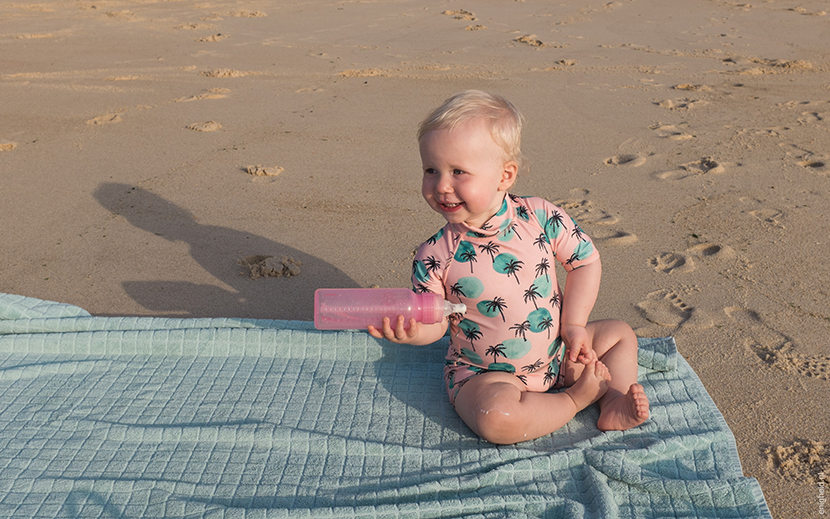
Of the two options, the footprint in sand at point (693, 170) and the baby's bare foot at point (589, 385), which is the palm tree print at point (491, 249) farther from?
the footprint in sand at point (693, 170)

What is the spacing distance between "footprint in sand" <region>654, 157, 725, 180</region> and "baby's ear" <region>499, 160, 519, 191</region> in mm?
2786

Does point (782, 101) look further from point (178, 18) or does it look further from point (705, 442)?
point (178, 18)

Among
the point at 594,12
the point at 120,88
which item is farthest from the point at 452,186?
the point at 594,12

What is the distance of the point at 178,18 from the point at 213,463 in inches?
372

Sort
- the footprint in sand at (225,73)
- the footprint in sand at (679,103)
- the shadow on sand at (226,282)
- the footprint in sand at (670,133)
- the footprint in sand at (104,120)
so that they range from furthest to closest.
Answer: the footprint in sand at (225,73) < the footprint in sand at (679,103) < the footprint in sand at (104,120) < the footprint in sand at (670,133) < the shadow on sand at (226,282)

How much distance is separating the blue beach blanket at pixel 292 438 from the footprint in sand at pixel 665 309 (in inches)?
15.1

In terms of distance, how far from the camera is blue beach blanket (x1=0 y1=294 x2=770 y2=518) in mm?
2072

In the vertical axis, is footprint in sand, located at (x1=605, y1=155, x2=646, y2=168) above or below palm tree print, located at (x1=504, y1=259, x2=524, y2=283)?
below

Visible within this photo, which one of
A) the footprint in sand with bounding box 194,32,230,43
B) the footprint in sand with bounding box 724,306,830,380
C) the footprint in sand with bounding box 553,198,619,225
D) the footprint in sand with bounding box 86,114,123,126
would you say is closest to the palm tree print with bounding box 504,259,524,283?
the footprint in sand with bounding box 724,306,830,380

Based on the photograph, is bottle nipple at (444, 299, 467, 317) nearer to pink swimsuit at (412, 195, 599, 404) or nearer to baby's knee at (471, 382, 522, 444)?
pink swimsuit at (412, 195, 599, 404)

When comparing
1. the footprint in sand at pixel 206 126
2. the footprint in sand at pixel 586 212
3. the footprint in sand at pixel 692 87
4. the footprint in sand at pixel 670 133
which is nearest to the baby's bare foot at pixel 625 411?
the footprint in sand at pixel 586 212

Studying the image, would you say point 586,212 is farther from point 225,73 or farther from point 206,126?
point 225,73

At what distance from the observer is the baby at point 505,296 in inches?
83.7

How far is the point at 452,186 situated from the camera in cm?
212
